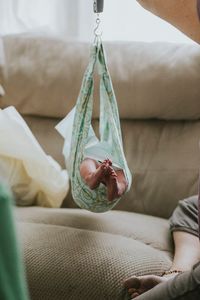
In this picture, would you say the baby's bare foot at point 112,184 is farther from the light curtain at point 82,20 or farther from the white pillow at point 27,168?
the light curtain at point 82,20

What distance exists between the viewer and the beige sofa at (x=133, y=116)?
4.71 ft

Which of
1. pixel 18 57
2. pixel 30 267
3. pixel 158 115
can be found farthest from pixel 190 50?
pixel 30 267

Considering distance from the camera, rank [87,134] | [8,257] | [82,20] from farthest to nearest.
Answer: [82,20] < [87,134] < [8,257]

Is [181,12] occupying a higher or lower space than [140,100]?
higher

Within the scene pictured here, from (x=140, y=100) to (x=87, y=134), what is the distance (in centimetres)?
37

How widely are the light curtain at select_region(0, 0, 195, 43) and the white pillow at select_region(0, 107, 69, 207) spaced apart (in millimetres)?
483

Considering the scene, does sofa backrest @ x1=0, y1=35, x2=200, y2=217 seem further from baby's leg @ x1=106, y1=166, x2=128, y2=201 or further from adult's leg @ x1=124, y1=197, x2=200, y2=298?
baby's leg @ x1=106, y1=166, x2=128, y2=201

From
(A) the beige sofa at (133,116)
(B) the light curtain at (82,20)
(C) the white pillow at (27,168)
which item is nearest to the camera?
(A) the beige sofa at (133,116)

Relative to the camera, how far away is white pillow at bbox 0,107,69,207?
1631 millimetres

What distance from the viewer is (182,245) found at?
1.37 meters

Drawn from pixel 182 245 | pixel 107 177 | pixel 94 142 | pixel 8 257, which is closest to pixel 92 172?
pixel 107 177

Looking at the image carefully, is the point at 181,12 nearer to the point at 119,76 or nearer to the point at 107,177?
the point at 107,177

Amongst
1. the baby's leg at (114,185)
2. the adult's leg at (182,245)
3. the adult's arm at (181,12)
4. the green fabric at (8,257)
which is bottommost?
the adult's leg at (182,245)

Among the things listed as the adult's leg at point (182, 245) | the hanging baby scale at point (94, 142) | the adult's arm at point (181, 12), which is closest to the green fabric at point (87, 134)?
the hanging baby scale at point (94, 142)
